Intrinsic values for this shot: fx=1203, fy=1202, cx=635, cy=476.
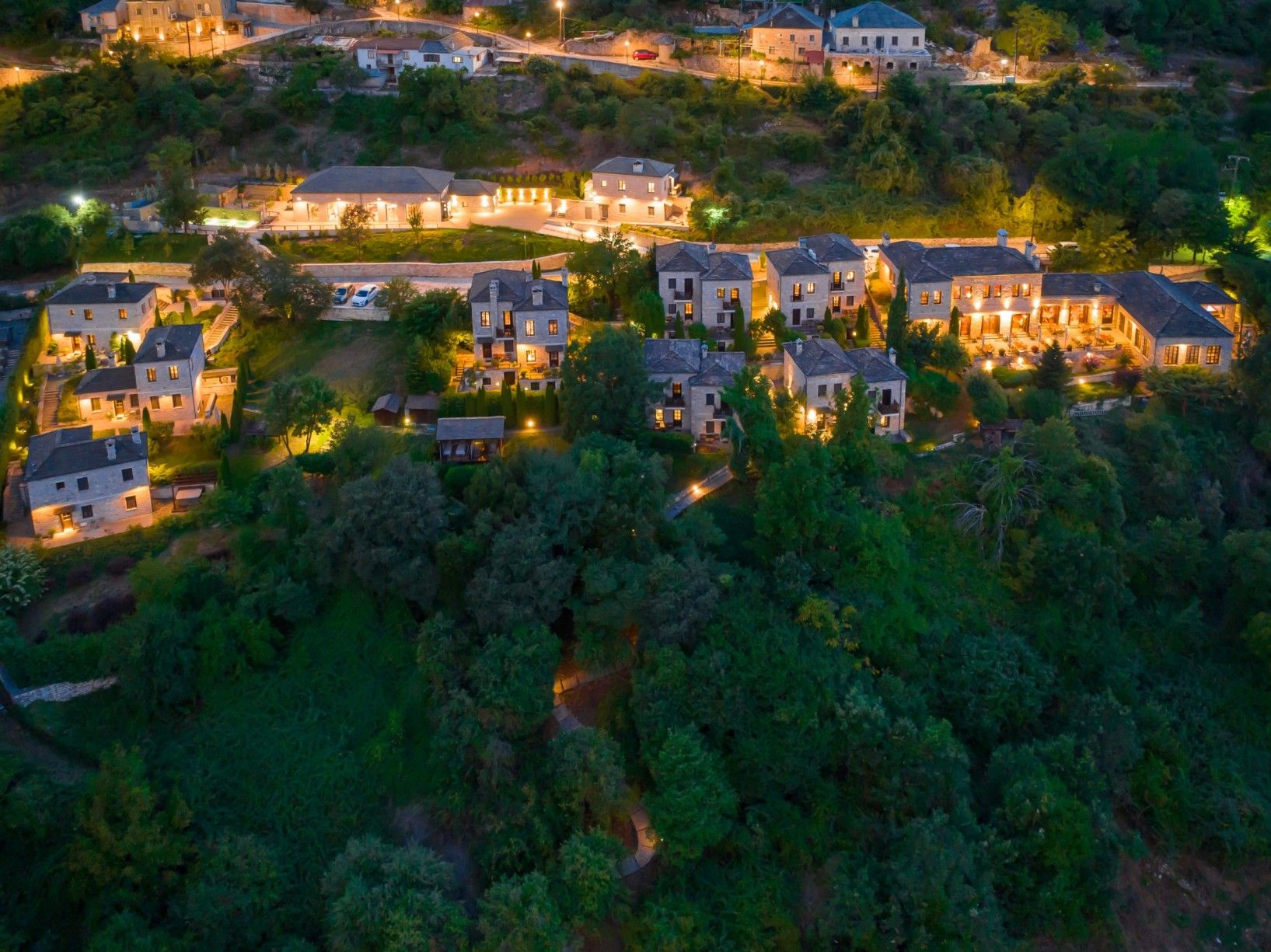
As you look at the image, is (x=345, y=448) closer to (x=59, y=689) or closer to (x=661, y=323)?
(x=59, y=689)

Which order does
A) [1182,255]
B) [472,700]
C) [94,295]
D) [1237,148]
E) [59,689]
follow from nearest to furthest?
[472,700], [59,689], [94,295], [1182,255], [1237,148]

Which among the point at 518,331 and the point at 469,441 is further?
the point at 518,331

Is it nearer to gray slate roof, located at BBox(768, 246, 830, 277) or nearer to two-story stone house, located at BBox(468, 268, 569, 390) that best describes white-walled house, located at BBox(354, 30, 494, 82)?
gray slate roof, located at BBox(768, 246, 830, 277)

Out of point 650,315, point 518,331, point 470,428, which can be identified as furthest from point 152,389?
point 650,315

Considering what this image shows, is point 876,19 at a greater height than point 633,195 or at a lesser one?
greater

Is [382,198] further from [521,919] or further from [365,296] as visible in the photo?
[521,919]

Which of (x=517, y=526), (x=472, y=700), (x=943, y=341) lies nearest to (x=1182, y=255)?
(x=943, y=341)
